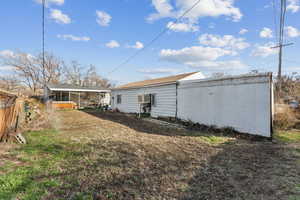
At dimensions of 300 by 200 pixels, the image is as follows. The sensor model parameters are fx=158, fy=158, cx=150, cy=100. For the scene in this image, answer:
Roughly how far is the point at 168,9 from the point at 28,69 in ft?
101

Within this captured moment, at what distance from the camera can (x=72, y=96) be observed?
2070 cm

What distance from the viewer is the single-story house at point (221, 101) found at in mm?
5843

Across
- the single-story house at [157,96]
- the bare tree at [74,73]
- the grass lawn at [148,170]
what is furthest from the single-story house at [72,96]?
the grass lawn at [148,170]

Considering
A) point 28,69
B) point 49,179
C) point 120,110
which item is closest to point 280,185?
point 49,179

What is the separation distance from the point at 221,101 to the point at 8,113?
8.22 m

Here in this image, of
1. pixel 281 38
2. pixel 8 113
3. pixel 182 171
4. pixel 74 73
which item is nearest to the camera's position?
pixel 182 171

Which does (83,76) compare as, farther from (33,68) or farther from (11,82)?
(11,82)

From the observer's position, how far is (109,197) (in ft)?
7.54

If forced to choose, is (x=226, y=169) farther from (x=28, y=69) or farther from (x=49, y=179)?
(x=28, y=69)

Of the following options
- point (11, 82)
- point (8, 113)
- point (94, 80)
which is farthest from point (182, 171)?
point (11, 82)

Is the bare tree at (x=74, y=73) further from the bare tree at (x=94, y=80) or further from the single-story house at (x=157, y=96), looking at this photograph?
the single-story house at (x=157, y=96)

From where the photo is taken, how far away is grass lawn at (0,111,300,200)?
2416 millimetres

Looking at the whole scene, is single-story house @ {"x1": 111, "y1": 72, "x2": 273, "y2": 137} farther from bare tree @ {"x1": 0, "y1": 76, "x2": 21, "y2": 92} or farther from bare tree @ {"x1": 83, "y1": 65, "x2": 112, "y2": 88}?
bare tree @ {"x1": 0, "y1": 76, "x2": 21, "y2": 92}

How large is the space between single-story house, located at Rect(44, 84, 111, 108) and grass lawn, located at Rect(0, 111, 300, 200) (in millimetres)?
15068
